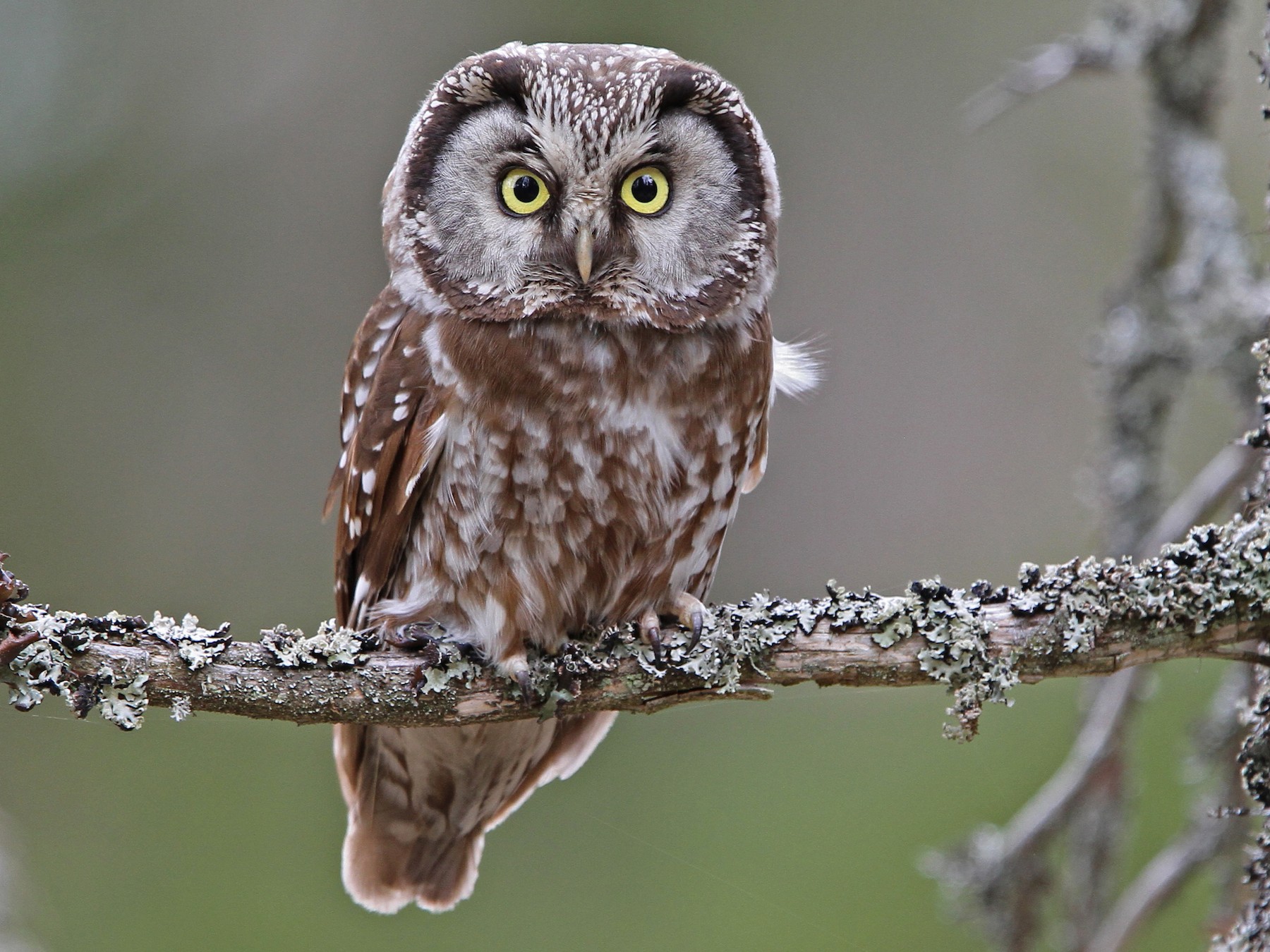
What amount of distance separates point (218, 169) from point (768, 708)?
172 inches

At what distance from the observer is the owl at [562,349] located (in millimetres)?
2670

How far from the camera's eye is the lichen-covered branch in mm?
2123

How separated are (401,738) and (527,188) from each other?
150 cm

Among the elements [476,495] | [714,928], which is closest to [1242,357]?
[476,495]

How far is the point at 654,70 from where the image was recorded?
2.72 metres

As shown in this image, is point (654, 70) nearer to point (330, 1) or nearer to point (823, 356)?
point (823, 356)

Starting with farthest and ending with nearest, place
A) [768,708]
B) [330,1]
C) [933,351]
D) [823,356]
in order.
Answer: [330,1], [933,351], [768,708], [823,356]

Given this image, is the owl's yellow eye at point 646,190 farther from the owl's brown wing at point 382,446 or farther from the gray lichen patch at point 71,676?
the gray lichen patch at point 71,676

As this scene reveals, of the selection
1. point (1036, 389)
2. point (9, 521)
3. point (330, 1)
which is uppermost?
point (330, 1)

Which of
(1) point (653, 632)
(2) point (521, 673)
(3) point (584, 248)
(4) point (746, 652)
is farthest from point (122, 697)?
(3) point (584, 248)

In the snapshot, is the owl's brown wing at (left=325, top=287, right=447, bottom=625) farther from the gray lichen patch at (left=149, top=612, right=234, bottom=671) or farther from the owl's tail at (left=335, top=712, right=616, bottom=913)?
the gray lichen patch at (left=149, top=612, right=234, bottom=671)

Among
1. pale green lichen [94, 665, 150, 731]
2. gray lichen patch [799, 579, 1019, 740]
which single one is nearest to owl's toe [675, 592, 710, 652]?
gray lichen patch [799, 579, 1019, 740]

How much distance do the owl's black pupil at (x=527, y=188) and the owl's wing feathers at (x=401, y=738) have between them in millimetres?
367

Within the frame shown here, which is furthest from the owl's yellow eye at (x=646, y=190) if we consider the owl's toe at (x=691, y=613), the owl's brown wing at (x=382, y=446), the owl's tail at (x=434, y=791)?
the owl's tail at (x=434, y=791)
